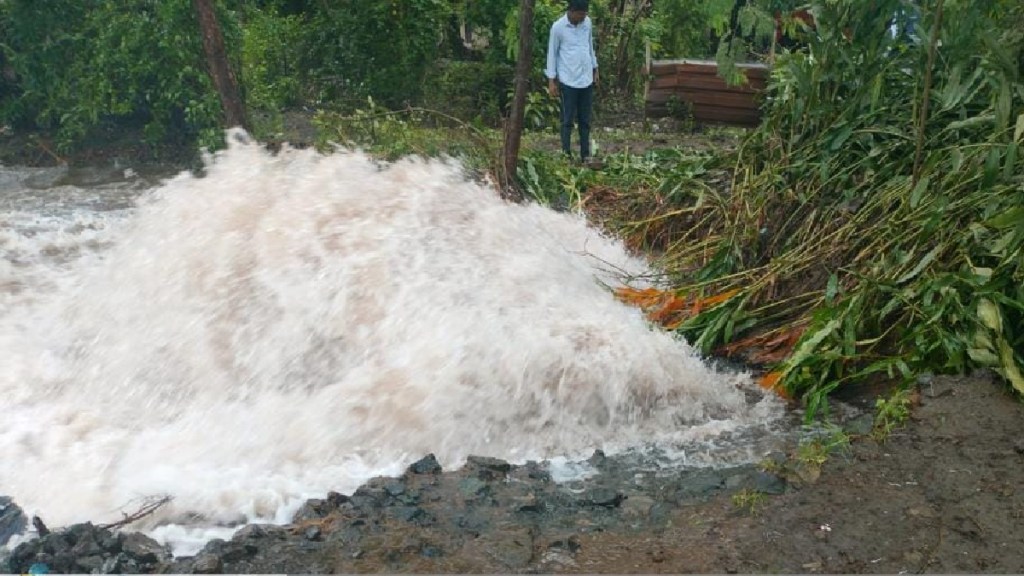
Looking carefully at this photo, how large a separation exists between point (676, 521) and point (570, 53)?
6.89 meters

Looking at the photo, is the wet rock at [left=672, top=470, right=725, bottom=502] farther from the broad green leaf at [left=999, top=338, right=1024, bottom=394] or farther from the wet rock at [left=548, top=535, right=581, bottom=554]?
the broad green leaf at [left=999, top=338, right=1024, bottom=394]

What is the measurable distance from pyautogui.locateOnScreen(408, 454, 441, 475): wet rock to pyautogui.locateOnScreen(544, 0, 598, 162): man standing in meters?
5.80

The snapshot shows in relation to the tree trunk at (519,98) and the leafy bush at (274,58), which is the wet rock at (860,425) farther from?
the leafy bush at (274,58)

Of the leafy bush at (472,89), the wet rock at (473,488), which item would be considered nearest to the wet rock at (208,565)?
the wet rock at (473,488)

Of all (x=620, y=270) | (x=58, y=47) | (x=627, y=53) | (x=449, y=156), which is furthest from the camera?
(x=627, y=53)

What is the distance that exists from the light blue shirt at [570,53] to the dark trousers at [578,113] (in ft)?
0.29

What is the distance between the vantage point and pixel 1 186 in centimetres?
1159

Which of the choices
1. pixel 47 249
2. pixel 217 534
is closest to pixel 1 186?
pixel 47 249

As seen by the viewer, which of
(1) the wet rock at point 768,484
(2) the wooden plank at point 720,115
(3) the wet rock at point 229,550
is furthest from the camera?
(2) the wooden plank at point 720,115

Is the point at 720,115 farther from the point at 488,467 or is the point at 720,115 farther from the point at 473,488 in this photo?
the point at 473,488

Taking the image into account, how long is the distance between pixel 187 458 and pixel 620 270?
3142 mm

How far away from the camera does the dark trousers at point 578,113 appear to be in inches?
410

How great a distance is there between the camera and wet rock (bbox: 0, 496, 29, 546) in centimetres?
423

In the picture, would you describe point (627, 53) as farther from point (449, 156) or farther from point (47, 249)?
point (47, 249)
